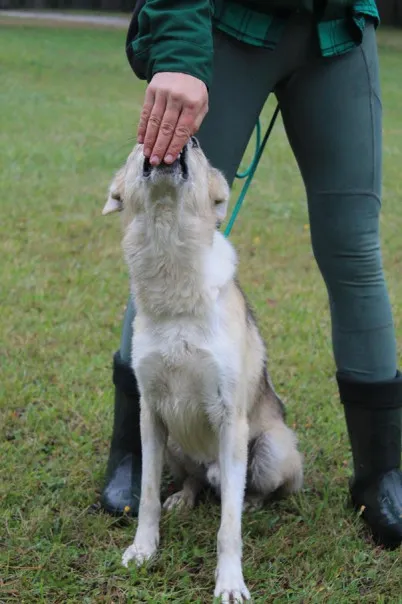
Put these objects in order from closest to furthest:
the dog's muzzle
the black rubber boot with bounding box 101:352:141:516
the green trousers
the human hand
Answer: the human hand → the dog's muzzle → the green trousers → the black rubber boot with bounding box 101:352:141:516

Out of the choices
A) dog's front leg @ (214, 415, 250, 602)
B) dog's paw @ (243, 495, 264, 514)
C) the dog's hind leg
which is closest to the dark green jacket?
dog's front leg @ (214, 415, 250, 602)

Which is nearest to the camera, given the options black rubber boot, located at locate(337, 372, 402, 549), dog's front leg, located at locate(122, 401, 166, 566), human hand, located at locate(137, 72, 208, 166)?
human hand, located at locate(137, 72, 208, 166)

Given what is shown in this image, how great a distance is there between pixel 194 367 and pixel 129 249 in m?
0.45

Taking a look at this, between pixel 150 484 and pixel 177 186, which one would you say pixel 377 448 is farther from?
pixel 177 186

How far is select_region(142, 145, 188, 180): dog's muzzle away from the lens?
8.17 ft

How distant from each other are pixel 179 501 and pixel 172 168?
4.43 ft

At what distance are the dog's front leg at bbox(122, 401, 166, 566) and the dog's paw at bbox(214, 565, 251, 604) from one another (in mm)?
287

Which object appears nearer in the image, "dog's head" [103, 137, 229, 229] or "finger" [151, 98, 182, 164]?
"finger" [151, 98, 182, 164]

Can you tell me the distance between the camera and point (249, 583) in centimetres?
275

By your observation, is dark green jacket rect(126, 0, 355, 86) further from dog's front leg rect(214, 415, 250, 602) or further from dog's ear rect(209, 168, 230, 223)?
dog's front leg rect(214, 415, 250, 602)

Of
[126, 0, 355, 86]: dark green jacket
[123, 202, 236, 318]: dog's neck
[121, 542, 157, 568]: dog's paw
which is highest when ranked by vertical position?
[126, 0, 355, 86]: dark green jacket

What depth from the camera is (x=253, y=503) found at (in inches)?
126

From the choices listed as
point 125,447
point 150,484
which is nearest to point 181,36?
point 150,484

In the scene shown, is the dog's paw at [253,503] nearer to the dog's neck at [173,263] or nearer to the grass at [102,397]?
the grass at [102,397]
